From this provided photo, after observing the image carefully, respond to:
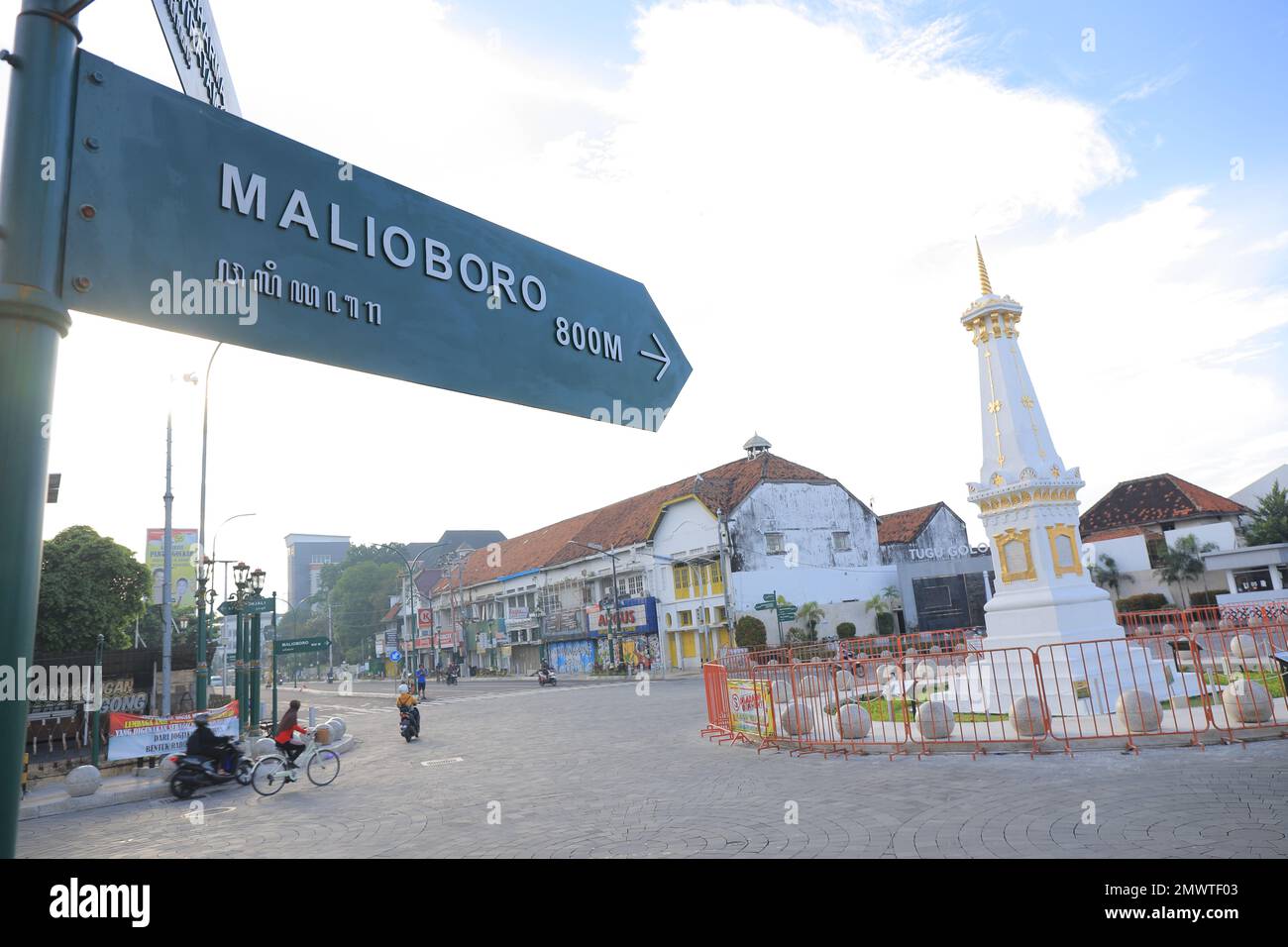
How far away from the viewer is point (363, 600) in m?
84.4

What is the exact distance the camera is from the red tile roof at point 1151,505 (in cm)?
3947

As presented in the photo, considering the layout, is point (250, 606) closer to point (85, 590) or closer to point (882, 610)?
point (85, 590)

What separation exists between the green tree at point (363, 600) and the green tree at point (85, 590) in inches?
2132

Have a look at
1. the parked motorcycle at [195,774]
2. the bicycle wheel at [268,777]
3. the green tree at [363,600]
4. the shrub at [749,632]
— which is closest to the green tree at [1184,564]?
the shrub at [749,632]

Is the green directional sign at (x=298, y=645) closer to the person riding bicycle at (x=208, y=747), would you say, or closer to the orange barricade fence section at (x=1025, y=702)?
the person riding bicycle at (x=208, y=747)

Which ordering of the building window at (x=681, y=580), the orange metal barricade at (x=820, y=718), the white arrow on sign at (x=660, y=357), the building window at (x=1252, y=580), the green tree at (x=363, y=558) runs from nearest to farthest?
the white arrow on sign at (x=660, y=357) → the orange metal barricade at (x=820, y=718) → the building window at (x=1252, y=580) → the building window at (x=681, y=580) → the green tree at (x=363, y=558)

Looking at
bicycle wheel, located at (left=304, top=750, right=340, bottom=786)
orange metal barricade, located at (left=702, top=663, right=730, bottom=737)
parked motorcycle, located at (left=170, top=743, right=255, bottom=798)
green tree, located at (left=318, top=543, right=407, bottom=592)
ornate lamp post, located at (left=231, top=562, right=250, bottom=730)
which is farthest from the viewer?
green tree, located at (left=318, top=543, right=407, bottom=592)

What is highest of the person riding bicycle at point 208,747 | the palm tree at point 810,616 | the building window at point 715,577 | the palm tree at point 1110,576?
the building window at point 715,577

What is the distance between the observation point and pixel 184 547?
63844 mm

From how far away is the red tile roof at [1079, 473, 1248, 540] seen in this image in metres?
39.5

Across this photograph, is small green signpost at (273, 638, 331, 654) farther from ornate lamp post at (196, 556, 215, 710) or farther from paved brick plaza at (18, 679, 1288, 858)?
paved brick plaza at (18, 679, 1288, 858)

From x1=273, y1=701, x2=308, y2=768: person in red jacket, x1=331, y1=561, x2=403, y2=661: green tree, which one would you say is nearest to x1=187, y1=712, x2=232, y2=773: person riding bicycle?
x1=273, y1=701, x2=308, y2=768: person in red jacket

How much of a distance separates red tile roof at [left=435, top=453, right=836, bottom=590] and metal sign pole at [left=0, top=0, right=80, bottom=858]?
37342 millimetres
